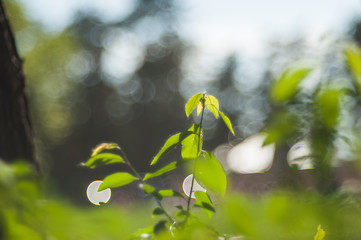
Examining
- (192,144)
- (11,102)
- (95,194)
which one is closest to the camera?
(192,144)

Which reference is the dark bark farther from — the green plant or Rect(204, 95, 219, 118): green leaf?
Rect(204, 95, 219, 118): green leaf

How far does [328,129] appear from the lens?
54cm

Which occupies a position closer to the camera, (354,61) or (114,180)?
(354,61)

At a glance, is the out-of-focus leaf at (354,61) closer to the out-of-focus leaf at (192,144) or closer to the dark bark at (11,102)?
the out-of-focus leaf at (192,144)

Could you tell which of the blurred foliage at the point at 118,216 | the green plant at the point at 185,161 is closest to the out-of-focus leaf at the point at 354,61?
the blurred foliage at the point at 118,216

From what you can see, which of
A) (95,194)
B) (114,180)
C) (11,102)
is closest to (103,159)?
(114,180)

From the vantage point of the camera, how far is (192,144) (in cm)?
83

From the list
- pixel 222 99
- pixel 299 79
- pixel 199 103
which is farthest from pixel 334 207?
pixel 222 99

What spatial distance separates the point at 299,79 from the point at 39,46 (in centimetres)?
2739

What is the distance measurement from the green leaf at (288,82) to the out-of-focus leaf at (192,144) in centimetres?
29

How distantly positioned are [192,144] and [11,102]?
1.04 metres

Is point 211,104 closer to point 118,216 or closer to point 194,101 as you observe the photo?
point 194,101

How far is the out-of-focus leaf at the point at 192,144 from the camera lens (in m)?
0.82

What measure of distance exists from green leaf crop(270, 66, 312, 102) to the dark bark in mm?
1285
